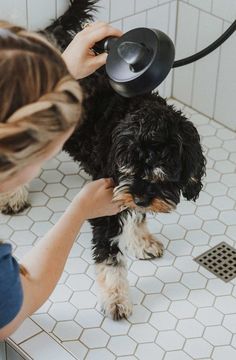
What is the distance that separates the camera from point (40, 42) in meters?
0.93

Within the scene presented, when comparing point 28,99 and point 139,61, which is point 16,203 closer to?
point 139,61

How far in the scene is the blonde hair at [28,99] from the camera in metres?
0.88

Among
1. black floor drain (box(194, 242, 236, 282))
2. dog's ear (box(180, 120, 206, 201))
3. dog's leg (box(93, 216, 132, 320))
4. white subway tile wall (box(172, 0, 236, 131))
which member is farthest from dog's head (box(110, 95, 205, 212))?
white subway tile wall (box(172, 0, 236, 131))

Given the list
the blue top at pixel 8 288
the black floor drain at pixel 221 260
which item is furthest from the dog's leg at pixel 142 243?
the blue top at pixel 8 288

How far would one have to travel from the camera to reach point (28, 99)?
2.92 ft

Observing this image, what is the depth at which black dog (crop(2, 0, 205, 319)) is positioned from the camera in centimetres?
151

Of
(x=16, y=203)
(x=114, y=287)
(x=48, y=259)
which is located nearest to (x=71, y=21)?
(x=16, y=203)

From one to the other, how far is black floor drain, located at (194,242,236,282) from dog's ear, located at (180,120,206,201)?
0.38 m

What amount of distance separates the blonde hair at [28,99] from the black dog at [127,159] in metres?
0.58

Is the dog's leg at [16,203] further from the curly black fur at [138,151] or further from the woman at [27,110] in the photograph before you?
the woman at [27,110]

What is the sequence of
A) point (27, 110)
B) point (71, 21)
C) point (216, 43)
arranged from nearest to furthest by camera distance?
point (27, 110)
point (71, 21)
point (216, 43)

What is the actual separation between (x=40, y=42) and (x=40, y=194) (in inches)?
51.5

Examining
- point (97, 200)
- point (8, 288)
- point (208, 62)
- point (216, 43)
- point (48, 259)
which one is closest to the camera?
point (8, 288)

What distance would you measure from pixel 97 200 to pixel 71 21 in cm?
77
